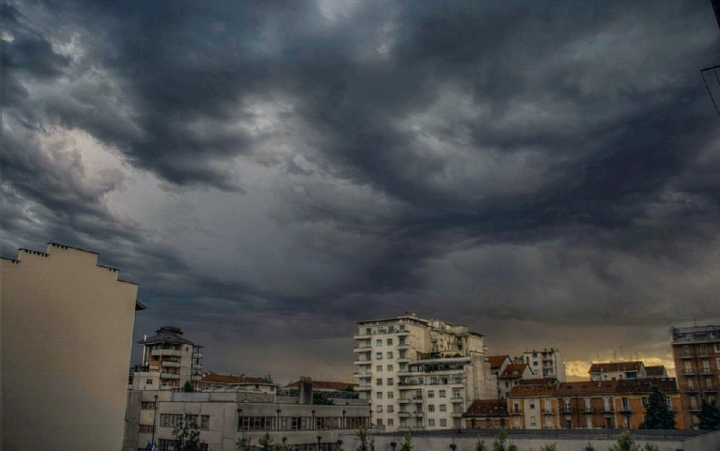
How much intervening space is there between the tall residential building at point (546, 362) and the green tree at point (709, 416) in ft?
264

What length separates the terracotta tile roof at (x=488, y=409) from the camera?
102188 mm

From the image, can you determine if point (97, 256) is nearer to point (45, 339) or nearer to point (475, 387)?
point (45, 339)

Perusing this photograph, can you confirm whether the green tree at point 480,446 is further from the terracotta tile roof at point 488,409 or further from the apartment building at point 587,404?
the terracotta tile roof at point 488,409

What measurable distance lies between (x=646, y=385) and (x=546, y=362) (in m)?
83.4

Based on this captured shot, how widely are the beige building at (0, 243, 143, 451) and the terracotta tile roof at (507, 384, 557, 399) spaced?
7265cm

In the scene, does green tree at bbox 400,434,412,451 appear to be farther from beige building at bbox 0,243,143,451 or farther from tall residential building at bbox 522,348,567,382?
tall residential building at bbox 522,348,567,382

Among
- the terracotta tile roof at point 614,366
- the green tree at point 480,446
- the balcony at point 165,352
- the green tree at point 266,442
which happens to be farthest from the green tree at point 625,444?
the terracotta tile roof at point 614,366

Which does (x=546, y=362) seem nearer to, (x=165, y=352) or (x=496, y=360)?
(x=496, y=360)

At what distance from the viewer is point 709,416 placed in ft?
289

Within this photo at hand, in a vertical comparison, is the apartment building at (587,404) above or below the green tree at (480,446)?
above

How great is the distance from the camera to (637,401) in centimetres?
9250

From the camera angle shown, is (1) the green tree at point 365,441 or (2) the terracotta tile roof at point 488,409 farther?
(2) the terracotta tile roof at point 488,409

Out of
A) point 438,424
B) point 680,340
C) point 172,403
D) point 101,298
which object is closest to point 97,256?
point 101,298

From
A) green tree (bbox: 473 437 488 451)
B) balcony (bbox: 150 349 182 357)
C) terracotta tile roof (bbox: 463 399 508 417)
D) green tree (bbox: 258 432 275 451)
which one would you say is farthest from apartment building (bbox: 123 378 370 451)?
balcony (bbox: 150 349 182 357)
